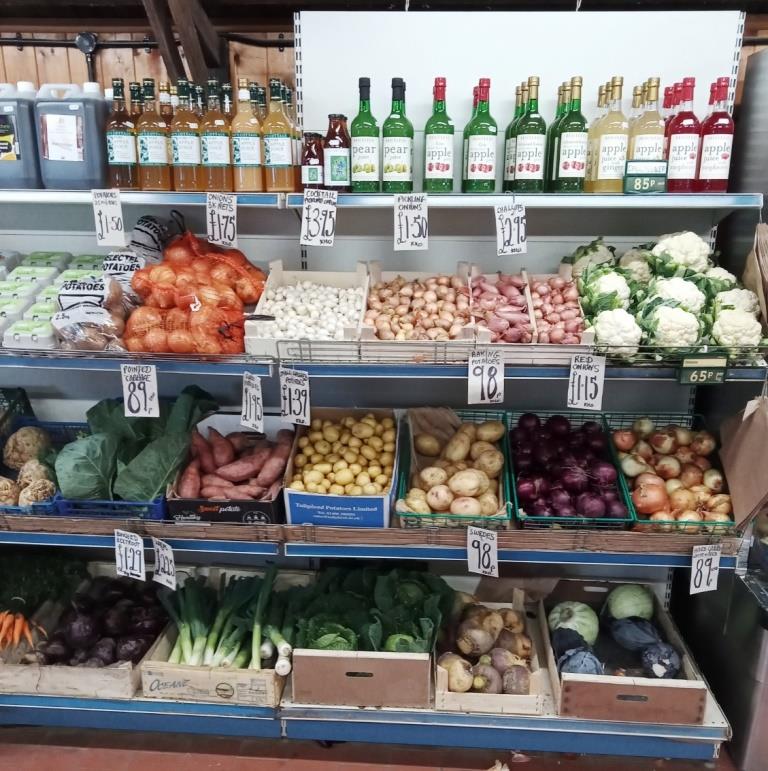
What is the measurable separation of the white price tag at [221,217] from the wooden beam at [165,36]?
2.09 feet

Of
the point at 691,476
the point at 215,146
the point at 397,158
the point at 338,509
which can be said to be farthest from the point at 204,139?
the point at 691,476

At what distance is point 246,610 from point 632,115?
2.23m

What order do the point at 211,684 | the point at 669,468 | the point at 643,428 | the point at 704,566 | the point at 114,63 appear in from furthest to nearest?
the point at 114,63 < the point at 643,428 < the point at 669,468 < the point at 211,684 < the point at 704,566

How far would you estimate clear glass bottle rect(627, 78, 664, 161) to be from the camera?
2059 mm

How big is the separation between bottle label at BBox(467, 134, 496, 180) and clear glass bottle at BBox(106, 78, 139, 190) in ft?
3.58

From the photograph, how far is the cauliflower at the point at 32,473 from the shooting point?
2.41 meters

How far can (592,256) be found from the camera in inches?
94.0

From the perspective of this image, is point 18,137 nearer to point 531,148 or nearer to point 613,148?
point 531,148

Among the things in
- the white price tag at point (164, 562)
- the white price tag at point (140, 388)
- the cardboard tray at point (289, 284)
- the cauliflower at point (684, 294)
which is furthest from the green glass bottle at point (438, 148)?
A: the white price tag at point (164, 562)

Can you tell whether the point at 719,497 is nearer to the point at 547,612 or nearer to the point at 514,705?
the point at 547,612

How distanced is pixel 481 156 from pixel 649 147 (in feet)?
1.67

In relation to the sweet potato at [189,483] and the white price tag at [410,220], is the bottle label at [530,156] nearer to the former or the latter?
the white price tag at [410,220]

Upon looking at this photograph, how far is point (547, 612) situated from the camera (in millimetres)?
2615

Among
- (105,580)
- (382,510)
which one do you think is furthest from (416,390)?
(105,580)
